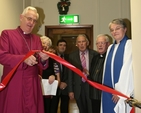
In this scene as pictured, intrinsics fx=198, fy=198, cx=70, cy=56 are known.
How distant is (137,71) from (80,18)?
13.5ft

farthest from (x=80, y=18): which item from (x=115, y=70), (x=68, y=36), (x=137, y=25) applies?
→ (x=137, y=25)

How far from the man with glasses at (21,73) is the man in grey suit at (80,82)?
118 centimetres

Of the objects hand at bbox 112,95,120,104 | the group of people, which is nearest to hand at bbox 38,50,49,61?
the group of people

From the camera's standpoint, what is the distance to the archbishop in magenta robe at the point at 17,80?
73.8 inches

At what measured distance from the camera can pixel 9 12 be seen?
353cm

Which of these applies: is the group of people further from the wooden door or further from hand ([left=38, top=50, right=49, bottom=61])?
the wooden door

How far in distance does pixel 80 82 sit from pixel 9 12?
176 centimetres

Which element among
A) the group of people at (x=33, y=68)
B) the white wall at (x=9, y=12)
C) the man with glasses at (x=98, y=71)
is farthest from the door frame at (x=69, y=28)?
the group of people at (x=33, y=68)

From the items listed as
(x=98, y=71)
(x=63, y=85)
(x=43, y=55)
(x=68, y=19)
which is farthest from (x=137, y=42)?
(x=68, y=19)

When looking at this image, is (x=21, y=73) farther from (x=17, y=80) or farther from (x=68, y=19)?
(x=68, y=19)

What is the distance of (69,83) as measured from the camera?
3266 millimetres

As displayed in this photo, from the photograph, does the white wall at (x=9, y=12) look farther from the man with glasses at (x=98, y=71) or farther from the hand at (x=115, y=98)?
the hand at (x=115, y=98)

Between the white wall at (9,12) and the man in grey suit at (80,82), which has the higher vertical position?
the white wall at (9,12)

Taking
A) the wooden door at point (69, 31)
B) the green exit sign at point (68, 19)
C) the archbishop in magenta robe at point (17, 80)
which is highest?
the green exit sign at point (68, 19)
